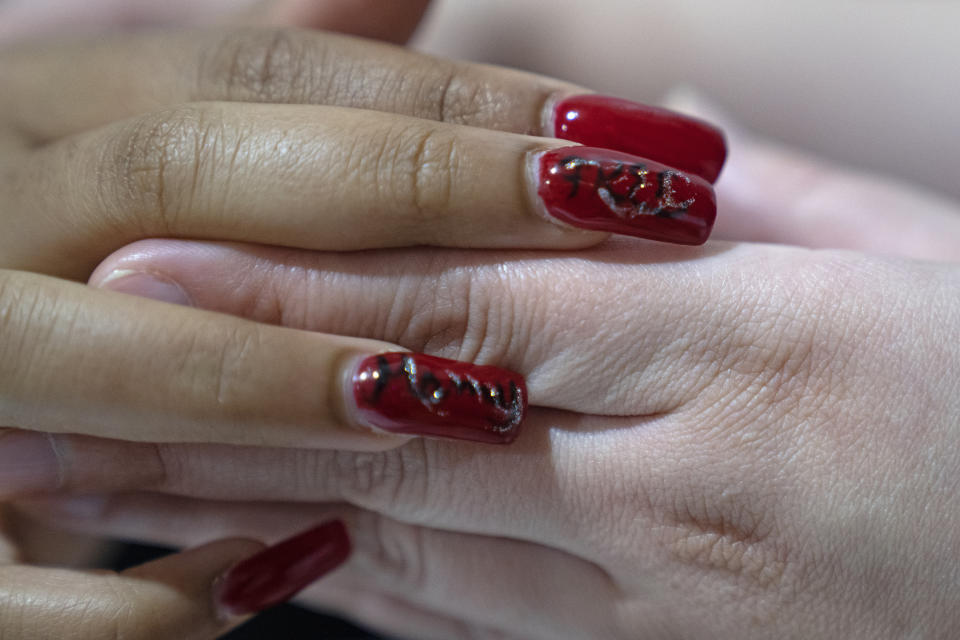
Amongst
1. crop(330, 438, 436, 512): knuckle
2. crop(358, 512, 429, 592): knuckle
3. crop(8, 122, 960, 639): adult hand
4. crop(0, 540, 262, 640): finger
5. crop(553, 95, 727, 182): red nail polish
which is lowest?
crop(358, 512, 429, 592): knuckle

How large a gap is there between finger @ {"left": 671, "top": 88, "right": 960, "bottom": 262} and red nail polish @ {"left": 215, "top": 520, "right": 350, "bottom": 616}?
856 mm

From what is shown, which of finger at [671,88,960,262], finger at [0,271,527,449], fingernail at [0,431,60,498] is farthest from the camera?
finger at [671,88,960,262]

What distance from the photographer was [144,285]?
2.70ft

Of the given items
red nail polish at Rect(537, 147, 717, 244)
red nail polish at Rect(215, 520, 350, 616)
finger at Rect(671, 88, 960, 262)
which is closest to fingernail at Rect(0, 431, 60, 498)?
red nail polish at Rect(215, 520, 350, 616)

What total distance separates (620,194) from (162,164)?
1.63ft

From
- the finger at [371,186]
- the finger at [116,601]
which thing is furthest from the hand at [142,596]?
the finger at [371,186]

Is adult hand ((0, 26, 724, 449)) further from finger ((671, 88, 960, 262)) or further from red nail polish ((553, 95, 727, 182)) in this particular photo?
finger ((671, 88, 960, 262))

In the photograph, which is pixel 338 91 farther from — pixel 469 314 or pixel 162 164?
pixel 469 314

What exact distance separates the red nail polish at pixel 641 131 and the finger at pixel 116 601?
676mm

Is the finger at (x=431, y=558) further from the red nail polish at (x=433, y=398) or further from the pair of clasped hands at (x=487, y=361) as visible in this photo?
the red nail polish at (x=433, y=398)

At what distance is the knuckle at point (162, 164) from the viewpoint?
2.71ft

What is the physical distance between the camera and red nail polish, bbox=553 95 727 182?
2.93 ft

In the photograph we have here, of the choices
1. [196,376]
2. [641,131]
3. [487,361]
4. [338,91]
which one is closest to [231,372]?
[196,376]

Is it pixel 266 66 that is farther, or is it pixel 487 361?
pixel 266 66
